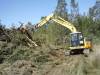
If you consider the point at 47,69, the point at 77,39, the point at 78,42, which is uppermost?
the point at 77,39

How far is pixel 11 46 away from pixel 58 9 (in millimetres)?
45735

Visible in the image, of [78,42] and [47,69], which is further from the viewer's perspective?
[78,42]

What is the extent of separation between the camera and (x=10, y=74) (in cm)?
1442

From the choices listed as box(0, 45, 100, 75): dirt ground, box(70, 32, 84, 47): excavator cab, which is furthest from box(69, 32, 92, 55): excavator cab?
box(0, 45, 100, 75): dirt ground

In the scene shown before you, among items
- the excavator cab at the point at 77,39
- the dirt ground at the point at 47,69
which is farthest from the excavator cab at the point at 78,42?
the dirt ground at the point at 47,69

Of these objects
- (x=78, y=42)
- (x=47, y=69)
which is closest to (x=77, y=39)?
(x=78, y=42)

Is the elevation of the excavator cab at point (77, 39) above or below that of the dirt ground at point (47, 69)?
above

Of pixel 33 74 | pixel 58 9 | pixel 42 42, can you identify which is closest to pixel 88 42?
pixel 42 42

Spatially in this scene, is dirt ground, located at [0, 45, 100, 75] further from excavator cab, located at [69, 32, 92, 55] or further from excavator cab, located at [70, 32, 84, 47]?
excavator cab, located at [70, 32, 84, 47]

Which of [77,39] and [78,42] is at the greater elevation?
[77,39]

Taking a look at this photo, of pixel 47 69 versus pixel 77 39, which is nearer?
pixel 47 69

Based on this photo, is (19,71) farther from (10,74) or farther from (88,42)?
(88,42)

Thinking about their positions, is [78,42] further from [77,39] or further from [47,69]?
[47,69]

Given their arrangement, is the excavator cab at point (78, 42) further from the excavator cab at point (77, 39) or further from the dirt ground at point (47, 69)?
the dirt ground at point (47, 69)
